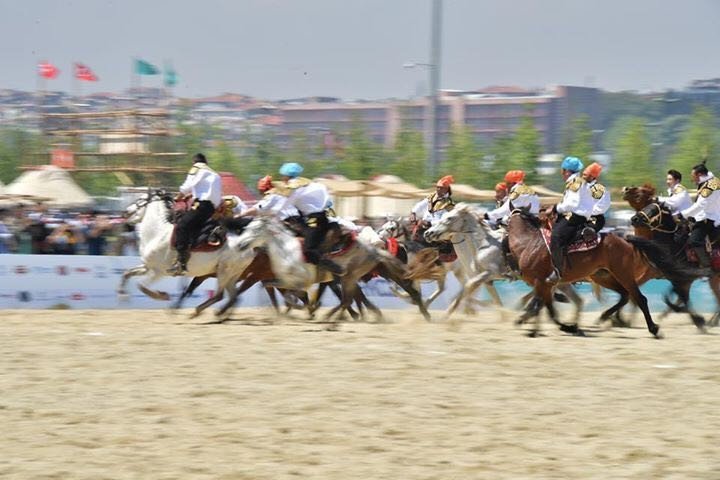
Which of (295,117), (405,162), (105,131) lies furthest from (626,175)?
(295,117)

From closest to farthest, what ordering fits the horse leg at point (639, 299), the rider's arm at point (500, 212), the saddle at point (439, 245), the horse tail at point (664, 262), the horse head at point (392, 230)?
the horse leg at point (639, 299) < the horse tail at point (664, 262) < the rider's arm at point (500, 212) < the saddle at point (439, 245) < the horse head at point (392, 230)

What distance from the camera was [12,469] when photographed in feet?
27.7

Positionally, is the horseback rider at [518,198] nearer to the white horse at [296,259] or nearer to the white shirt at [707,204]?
the white horse at [296,259]

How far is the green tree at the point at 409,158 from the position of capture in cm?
5312

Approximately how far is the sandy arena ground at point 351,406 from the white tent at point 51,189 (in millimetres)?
18744

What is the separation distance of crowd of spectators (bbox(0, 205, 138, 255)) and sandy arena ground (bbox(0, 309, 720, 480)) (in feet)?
25.5

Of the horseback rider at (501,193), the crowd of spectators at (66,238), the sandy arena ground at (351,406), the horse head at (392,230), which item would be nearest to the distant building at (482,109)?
the crowd of spectators at (66,238)

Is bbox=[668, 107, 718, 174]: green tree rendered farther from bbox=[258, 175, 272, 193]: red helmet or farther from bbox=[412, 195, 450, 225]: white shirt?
bbox=[258, 175, 272, 193]: red helmet

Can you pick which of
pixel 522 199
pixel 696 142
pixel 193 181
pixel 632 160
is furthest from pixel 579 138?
pixel 193 181

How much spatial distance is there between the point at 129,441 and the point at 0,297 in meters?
13.5

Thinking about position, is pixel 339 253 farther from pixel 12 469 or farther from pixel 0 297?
pixel 12 469

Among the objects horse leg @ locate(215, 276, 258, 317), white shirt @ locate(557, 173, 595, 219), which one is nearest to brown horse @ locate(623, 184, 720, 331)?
white shirt @ locate(557, 173, 595, 219)

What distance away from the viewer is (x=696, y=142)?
179 feet

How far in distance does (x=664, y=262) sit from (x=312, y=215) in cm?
498
